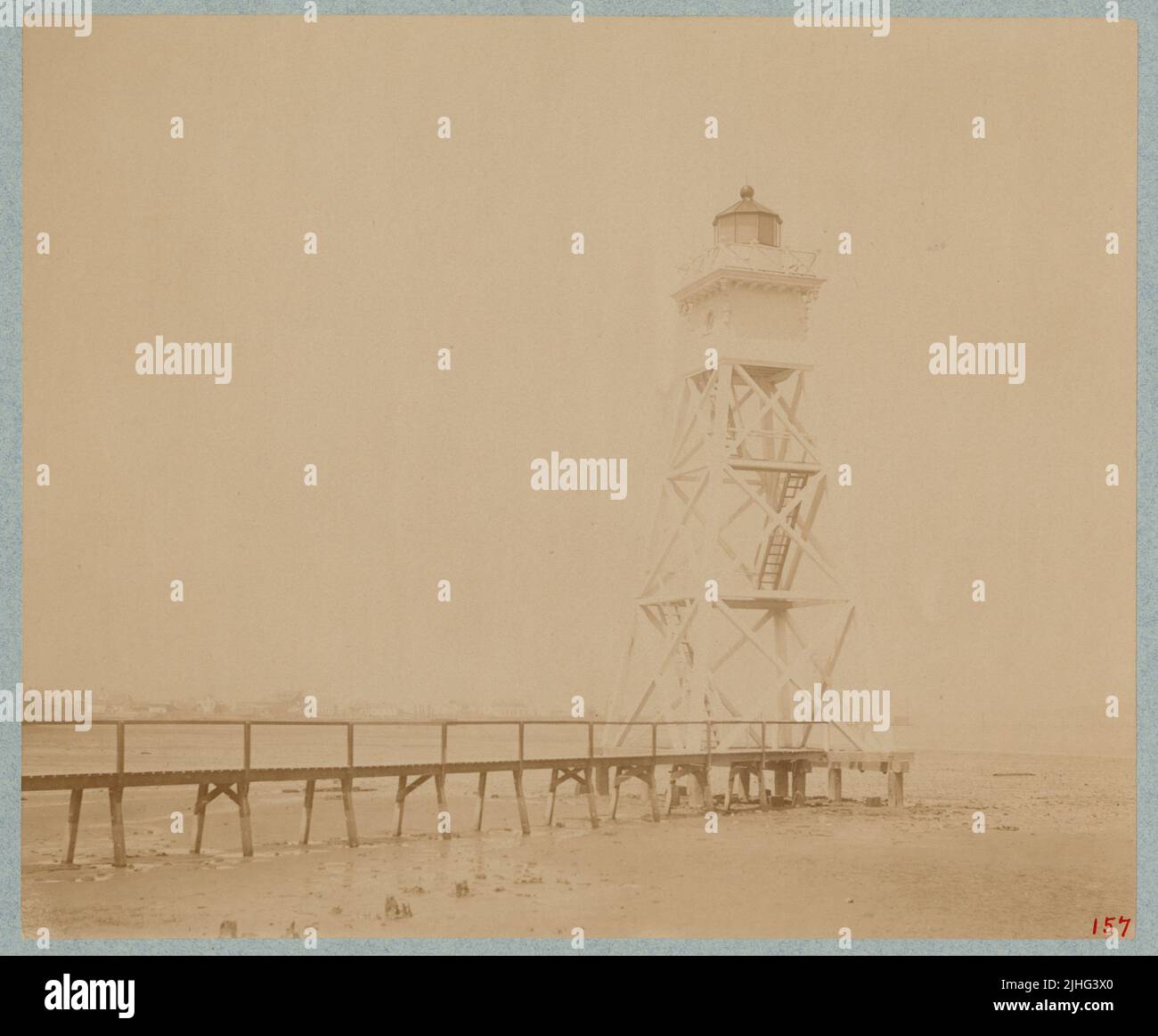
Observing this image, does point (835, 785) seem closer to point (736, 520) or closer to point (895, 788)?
point (895, 788)

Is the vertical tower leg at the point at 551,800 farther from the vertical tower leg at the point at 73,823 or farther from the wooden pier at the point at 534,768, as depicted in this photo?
the vertical tower leg at the point at 73,823

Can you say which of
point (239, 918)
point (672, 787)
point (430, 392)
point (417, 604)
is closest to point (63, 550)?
point (239, 918)

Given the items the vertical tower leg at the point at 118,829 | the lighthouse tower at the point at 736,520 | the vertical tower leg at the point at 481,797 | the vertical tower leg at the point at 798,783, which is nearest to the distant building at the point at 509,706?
the lighthouse tower at the point at 736,520

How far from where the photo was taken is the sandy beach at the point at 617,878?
1825 cm

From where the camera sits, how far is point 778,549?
28.4m

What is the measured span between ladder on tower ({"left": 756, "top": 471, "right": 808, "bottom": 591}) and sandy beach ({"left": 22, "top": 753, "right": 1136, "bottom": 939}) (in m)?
4.88

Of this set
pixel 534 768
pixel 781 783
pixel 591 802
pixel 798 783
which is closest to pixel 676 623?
pixel 781 783

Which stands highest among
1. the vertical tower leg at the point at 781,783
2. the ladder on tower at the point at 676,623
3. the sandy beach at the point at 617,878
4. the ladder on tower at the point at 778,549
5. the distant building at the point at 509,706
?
the ladder on tower at the point at 778,549

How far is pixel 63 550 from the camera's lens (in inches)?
853

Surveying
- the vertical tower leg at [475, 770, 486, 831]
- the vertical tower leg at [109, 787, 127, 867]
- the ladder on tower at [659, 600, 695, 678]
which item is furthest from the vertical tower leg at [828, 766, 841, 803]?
the vertical tower leg at [109, 787, 127, 867]

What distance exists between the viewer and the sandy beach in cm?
1825

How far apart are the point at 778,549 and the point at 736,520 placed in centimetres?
154

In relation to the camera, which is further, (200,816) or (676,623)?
(676,623)

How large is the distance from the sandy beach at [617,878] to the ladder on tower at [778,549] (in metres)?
4.88
